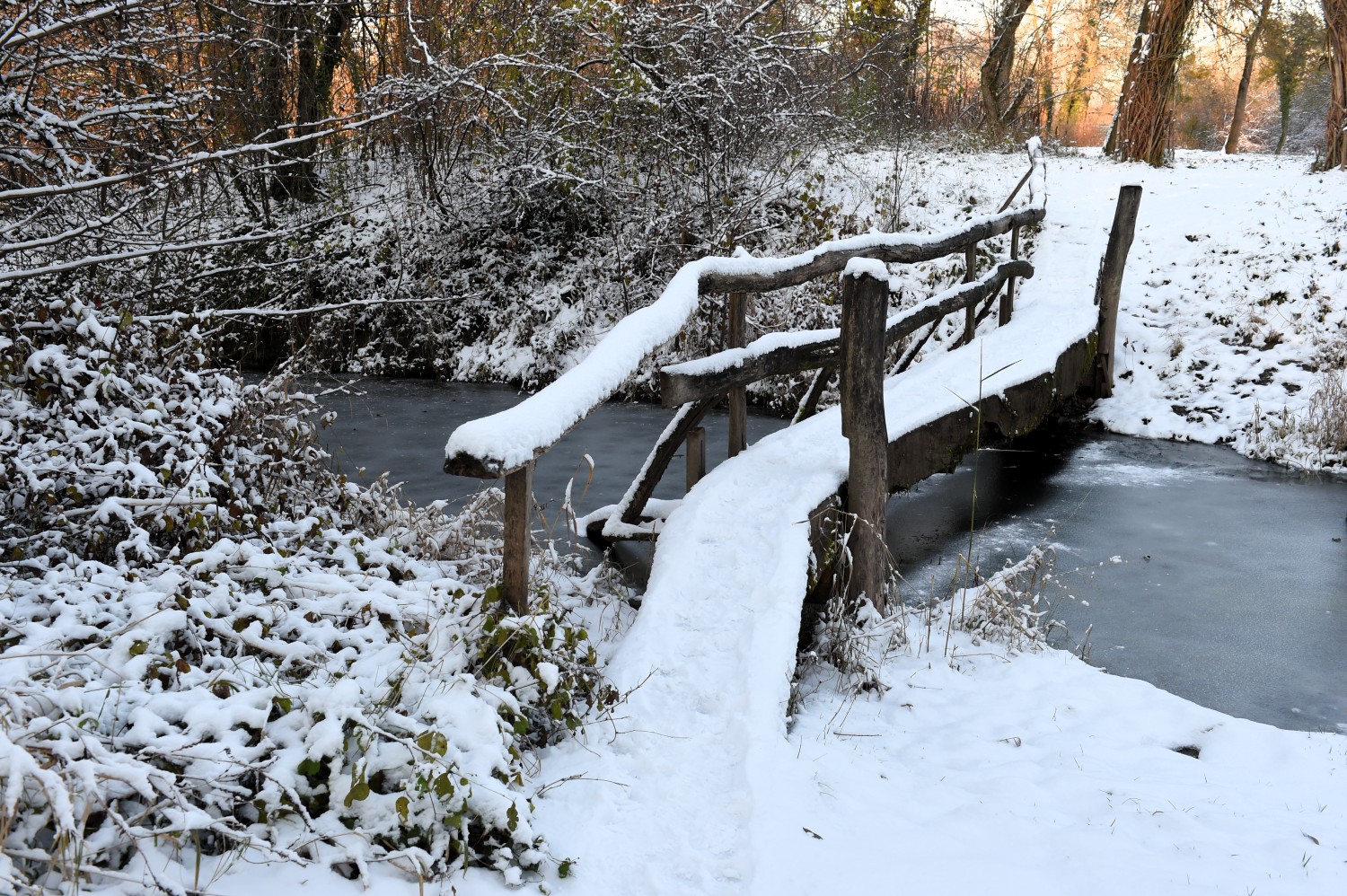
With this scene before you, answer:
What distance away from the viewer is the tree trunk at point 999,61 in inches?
813

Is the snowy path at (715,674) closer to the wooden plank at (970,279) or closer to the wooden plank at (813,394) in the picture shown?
the wooden plank at (813,394)

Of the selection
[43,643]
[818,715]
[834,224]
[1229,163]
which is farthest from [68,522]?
[1229,163]

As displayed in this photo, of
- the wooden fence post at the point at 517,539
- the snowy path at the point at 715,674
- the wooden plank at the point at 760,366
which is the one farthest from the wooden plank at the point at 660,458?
the wooden fence post at the point at 517,539

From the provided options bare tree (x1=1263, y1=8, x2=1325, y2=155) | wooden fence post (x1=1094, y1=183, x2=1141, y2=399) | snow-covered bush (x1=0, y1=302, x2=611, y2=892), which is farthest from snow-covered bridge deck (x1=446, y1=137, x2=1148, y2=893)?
bare tree (x1=1263, y1=8, x2=1325, y2=155)

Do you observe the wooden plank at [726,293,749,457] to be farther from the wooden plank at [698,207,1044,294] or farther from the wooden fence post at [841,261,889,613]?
the wooden fence post at [841,261,889,613]

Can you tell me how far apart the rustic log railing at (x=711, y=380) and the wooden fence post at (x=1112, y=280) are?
366 centimetres

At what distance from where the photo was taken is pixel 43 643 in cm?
279

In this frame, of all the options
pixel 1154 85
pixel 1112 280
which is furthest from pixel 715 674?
pixel 1154 85

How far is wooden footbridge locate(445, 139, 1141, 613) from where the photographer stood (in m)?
3.11

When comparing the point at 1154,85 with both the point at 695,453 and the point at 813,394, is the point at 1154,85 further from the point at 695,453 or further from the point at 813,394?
the point at 695,453

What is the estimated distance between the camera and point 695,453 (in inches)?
220

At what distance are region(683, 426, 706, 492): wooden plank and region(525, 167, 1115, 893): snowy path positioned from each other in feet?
1.44

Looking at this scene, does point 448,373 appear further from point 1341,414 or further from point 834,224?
point 1341,414

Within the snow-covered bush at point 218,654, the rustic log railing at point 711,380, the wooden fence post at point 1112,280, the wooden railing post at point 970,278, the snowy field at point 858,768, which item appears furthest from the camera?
the wooden fence post at point 1112,280
